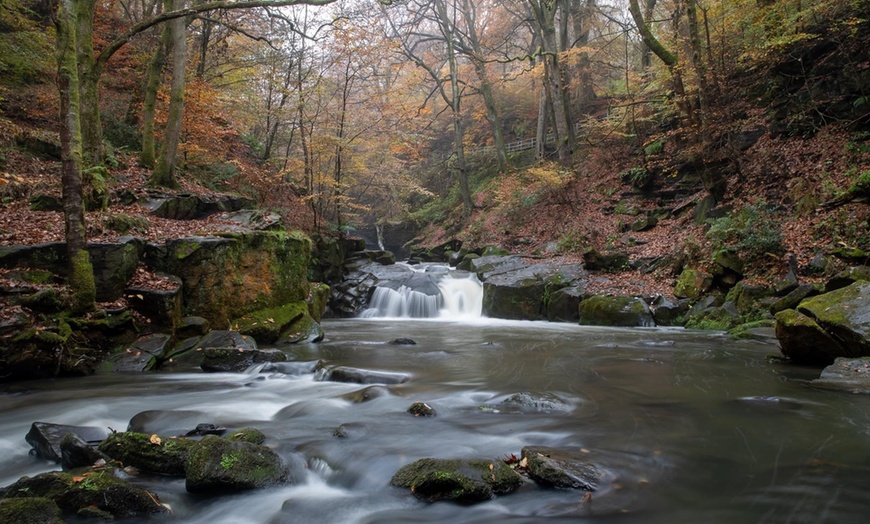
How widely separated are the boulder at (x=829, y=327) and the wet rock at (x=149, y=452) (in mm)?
7366

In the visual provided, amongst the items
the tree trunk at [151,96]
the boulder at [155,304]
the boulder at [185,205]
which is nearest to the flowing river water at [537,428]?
the boulder at [155,304]

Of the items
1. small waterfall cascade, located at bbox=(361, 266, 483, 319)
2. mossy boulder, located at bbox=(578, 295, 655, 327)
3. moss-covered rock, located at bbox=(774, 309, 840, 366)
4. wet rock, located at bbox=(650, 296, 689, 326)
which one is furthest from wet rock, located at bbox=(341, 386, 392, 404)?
small waterfall cascade, located at bbox=(361, 266, 483, 319)

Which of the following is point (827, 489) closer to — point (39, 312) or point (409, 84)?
point (39, 312)

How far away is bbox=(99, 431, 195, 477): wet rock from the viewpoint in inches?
155

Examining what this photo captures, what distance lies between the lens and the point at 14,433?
500 cm

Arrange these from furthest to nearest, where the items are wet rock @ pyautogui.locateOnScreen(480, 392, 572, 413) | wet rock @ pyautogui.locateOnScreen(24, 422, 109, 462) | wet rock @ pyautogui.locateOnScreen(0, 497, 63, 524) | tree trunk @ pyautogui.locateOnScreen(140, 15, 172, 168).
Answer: tree trunk @ pyautogui.locateOnScreen(140, 15, 172, 168)
wet rock @ pyautogui.locateOnScreen(480, 392, 572, 413)
wet rock @ pyautogui.locateOnScreen(24, 422, 109, 462)
wet rock @ pyautogui.locateOnScreen(0, 497, 63, 524)

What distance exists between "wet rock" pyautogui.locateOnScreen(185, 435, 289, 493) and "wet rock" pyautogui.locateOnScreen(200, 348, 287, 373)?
4.20 metres

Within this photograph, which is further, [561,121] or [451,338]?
[561,121]

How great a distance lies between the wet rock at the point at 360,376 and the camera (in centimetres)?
732

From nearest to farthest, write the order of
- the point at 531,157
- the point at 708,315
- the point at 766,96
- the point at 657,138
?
the point at 708,315 → the point at 766,96 → the point at 657,138 → the point at 531,157

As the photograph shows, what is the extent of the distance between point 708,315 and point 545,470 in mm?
9039

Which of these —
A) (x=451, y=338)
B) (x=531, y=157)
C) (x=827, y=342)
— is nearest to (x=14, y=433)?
(x=451, y=338)

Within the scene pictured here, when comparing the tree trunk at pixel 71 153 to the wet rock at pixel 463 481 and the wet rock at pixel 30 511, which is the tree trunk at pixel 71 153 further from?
the wet rock at pixel 463 481

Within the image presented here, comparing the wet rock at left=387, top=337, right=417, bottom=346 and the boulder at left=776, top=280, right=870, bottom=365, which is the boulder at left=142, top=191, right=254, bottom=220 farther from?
the boulder at left=776, top=280, right=870, bottom=365
